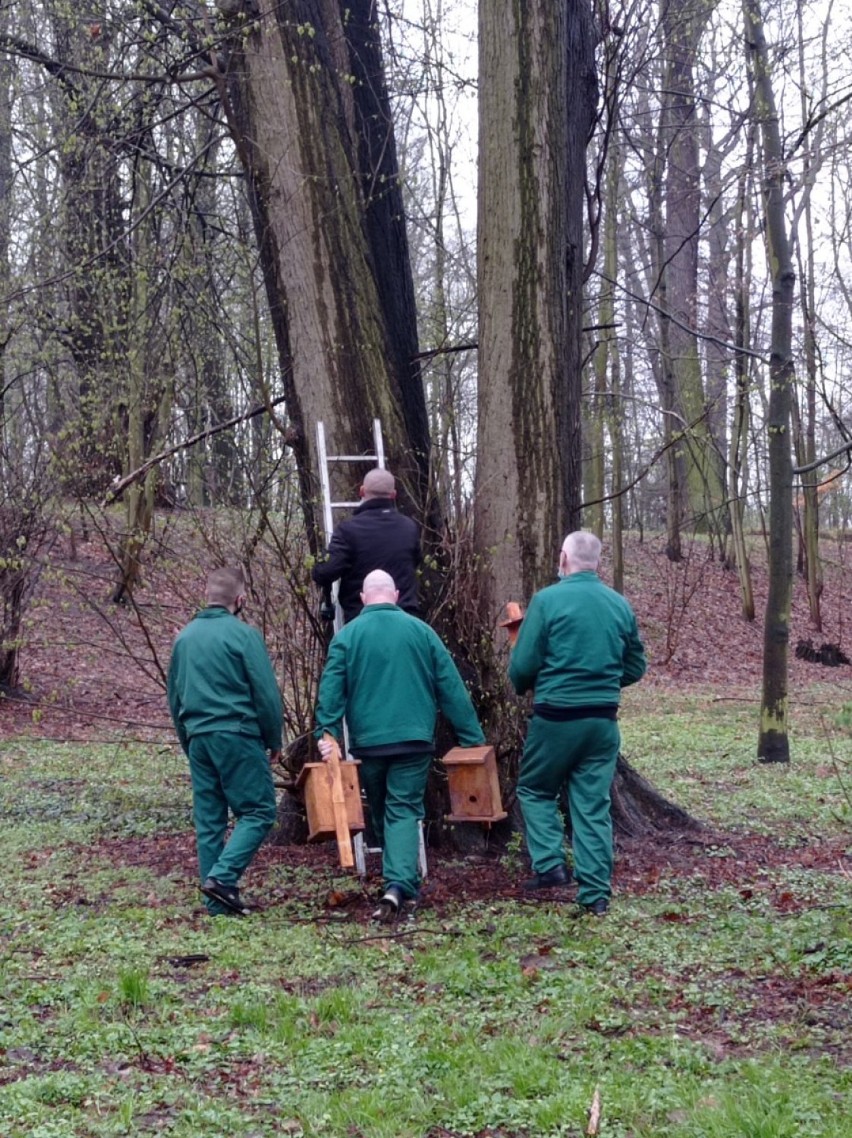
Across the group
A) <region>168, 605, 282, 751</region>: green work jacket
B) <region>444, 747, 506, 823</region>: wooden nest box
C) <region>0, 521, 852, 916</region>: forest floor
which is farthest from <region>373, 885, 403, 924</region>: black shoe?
<region>168, 605, 282, 751</region>: green work jacket

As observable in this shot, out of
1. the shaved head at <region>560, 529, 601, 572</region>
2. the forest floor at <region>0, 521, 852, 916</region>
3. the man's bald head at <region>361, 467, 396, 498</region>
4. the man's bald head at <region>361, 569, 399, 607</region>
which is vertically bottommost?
the forest floor at <region>0, 521, 852, 916</region>

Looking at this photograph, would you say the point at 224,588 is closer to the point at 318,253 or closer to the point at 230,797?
the point at 230,797

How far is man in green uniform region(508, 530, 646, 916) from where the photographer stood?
655 cm

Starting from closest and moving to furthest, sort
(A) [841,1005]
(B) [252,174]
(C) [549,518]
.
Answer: (A) [841,1005] → (C) [549,518] → (B) [252,174]

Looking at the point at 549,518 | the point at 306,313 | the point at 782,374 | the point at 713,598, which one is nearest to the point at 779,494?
the point at 782,374

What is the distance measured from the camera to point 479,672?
757 cm

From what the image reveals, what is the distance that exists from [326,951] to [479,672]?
7.50 feet

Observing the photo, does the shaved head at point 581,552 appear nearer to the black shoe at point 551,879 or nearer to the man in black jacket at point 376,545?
the man in black jacket at point 376,545

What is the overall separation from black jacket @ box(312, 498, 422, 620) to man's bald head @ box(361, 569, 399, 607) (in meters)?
0.34

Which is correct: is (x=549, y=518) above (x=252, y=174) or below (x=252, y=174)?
below

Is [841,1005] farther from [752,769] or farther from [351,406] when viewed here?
[752,769]

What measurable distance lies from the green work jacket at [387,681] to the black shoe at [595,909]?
1.04 meters

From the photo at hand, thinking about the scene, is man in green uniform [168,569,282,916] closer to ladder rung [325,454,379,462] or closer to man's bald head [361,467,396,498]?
man's bald head [361,467,396,498]

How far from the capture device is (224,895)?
6512 millimetres
